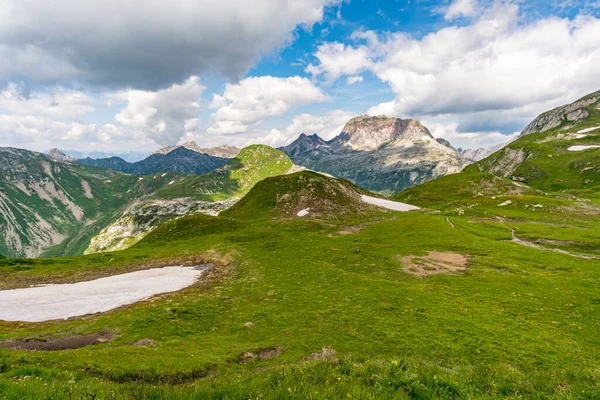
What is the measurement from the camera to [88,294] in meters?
40.9

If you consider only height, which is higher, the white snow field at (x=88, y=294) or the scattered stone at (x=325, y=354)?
the white snow field at (x=88, y=294)

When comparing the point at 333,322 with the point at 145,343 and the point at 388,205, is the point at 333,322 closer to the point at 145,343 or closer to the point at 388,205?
the point at 145,343

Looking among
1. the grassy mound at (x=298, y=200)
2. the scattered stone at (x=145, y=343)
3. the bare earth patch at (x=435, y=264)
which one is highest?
the grassy mound at (x=298, y=200)

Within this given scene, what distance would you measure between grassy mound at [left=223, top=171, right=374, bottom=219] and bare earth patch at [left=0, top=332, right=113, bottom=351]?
8340cm

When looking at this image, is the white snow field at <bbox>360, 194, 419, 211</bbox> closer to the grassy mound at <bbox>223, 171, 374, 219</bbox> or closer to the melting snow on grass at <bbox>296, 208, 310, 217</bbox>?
the grassy mound at <bbox>223, 171, 374, 219</bbox>

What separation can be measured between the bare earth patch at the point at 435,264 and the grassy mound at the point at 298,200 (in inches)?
2056

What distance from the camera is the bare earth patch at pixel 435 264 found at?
47.2m

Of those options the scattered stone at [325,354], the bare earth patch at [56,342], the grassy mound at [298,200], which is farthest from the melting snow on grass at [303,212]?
the scattered stone at [325,354]

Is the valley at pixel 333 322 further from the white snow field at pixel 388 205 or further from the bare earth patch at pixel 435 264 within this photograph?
the white snow field at pixel 388 205

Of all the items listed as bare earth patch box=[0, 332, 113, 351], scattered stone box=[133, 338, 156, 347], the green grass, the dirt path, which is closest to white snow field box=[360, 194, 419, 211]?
the dirt path

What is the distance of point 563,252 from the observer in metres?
59.0

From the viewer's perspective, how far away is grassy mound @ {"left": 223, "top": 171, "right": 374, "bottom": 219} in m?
112

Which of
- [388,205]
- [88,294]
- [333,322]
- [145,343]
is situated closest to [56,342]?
[145,343]

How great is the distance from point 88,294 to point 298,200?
84.1 metres
